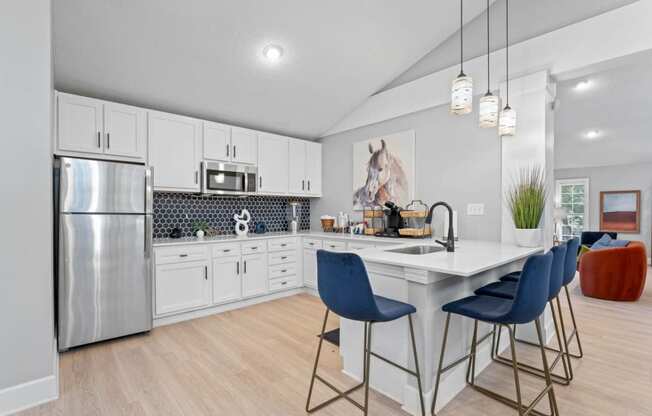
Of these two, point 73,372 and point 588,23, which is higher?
point 588,23

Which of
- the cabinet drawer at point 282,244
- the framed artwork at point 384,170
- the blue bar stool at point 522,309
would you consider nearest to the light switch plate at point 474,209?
the framed artwork at point 384,170

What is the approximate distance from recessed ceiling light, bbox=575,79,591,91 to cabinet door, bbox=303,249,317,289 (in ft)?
13.9

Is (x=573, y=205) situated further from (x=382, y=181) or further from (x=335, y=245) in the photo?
(x=335, y=245)

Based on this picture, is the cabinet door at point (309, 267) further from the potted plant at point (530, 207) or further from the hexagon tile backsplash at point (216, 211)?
the potted plant at point (530, 207)

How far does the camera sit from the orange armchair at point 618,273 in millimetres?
4184

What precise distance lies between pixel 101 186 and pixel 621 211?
10.3m

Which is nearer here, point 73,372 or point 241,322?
point 73,372

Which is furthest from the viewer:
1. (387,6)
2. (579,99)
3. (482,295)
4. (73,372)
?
(579,99)

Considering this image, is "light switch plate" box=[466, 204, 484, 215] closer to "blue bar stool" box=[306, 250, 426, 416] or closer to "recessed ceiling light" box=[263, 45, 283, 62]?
"blue bar stool" box=[306, 250, 426, 416]

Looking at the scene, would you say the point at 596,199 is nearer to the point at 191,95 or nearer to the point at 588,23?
the point at 588,23

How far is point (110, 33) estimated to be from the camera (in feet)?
8.94

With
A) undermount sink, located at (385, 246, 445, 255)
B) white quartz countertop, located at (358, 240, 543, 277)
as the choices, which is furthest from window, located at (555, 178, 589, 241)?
white quartz countertop, located at (358, 240, 543, 277)

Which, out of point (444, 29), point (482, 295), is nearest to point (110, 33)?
point (444, 29)

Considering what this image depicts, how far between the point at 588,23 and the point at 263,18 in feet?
9.13
